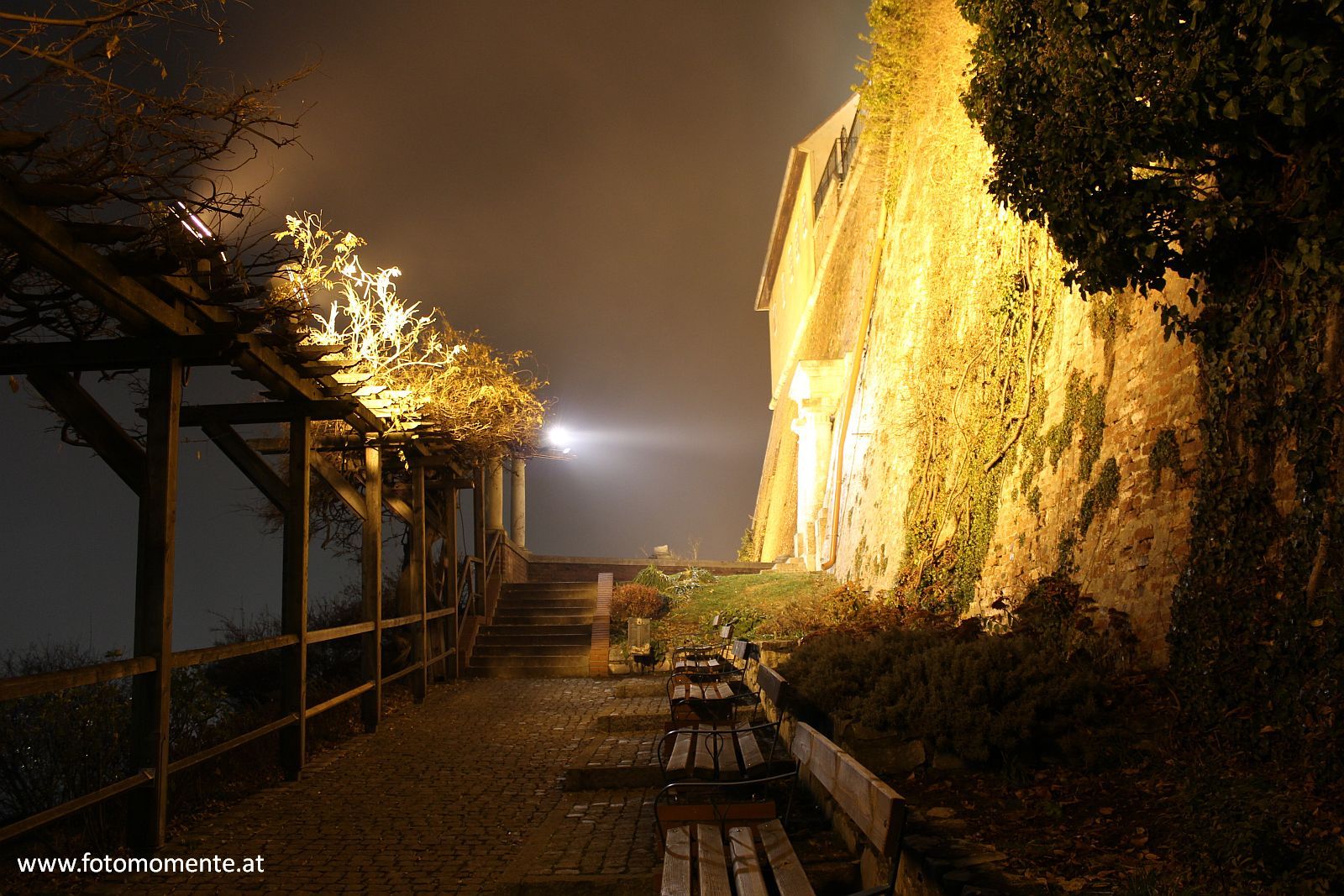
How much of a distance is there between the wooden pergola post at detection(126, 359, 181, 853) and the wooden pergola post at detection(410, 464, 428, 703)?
5660mm

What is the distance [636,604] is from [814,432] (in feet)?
16.8

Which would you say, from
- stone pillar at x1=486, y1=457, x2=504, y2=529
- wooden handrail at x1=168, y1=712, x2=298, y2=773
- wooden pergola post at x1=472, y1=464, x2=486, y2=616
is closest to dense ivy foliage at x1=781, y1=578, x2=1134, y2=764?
wooden handrail at x1=168, y1=712, x2=298, y2=773

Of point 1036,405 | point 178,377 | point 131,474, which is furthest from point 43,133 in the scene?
point 1036,405

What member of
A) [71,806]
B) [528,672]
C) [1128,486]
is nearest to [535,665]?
[528,672]

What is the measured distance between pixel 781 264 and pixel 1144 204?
1152 inches

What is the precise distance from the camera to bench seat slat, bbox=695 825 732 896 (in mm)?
3154

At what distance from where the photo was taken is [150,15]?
350 cm

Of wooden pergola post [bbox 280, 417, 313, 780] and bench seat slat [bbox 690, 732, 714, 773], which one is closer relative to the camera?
bench seat slat [bbox 690, 732, 714, 773]

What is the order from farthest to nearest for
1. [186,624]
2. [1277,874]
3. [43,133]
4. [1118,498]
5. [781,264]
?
[186,624]
[781,264]
[1118,498]
[43,133]
[1277,874]

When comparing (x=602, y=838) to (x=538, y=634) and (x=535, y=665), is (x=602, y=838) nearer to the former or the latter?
(x=535, y=665)

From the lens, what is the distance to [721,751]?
5543mm

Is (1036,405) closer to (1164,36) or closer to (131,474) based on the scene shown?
(1164,36)

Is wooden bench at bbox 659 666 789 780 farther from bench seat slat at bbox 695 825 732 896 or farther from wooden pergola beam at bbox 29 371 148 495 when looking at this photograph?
wooden pergola beam at bbox 29 371 148 495

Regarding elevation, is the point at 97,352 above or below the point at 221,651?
above
